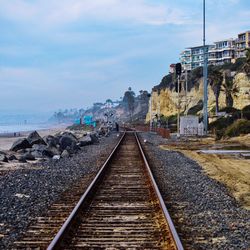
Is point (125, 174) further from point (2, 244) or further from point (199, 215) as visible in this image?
point (2, 244)

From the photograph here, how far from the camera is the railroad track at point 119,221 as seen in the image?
6562mm

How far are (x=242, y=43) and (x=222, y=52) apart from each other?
1103cm

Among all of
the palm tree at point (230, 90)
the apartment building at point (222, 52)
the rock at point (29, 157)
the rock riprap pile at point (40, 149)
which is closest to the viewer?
the rock at point (29, 157)

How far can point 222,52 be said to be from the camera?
14212 cm

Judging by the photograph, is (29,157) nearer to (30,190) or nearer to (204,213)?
(30,190)

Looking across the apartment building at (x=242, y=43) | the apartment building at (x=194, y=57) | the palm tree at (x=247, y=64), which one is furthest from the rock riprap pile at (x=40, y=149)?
the apartment building at (x=194, y=57)

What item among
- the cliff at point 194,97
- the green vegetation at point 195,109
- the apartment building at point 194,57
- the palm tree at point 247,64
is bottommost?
the green vegetation at point 195,109

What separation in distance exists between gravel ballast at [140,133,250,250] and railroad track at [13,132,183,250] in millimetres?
304

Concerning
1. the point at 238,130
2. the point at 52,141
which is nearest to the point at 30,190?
the point at 52,141

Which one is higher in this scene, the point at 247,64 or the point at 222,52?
the point at 222,52

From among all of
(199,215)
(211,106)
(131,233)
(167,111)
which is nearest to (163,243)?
(131,233)

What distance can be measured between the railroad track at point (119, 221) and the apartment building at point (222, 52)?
423ft

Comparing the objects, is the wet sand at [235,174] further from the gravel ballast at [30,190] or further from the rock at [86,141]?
the rock at [86,141]

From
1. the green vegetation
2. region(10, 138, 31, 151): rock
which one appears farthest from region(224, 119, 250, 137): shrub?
the green vegetation
